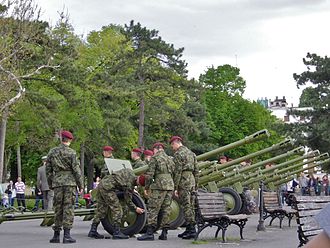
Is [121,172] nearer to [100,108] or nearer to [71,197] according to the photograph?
[71,197]

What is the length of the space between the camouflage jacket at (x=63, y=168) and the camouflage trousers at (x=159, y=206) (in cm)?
143

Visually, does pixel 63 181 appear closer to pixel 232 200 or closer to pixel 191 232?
pixel 191 232

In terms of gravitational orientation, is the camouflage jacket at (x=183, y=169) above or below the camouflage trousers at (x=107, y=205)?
above

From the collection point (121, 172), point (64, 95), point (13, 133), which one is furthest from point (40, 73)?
point (121, 172)

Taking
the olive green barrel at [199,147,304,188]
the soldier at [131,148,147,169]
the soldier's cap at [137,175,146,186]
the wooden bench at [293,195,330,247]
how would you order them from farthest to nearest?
the olive green barrel at [199,147,304,188] → the soldier at [131,148,147,169] → the soldier's cap at [137,175,146,186] → the wooden bench at [293,195,330,247]

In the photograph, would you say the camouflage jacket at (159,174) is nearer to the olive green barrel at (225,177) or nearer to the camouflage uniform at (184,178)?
the camouflage uniform at (184,178)

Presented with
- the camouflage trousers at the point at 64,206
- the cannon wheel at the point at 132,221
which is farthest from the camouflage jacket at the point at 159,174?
the camouflage trousers at the point at 64,206

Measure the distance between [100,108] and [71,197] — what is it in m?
32.4

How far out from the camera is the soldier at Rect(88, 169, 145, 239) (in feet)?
41.9

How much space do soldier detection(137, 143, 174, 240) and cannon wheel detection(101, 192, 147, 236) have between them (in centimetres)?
34

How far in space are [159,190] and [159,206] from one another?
283mm

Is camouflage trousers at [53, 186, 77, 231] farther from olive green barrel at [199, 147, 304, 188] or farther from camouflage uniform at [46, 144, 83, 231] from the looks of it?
olive green barrel at [199, 147, 304, 188]

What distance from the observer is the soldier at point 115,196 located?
12781 millimetres

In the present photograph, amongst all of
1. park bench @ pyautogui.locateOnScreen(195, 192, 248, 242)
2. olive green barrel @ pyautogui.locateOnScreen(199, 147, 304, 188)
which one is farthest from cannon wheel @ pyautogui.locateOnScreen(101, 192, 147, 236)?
olive green barrel @ pyautogui.locateOnScreen(199, 147, 304, 188)
